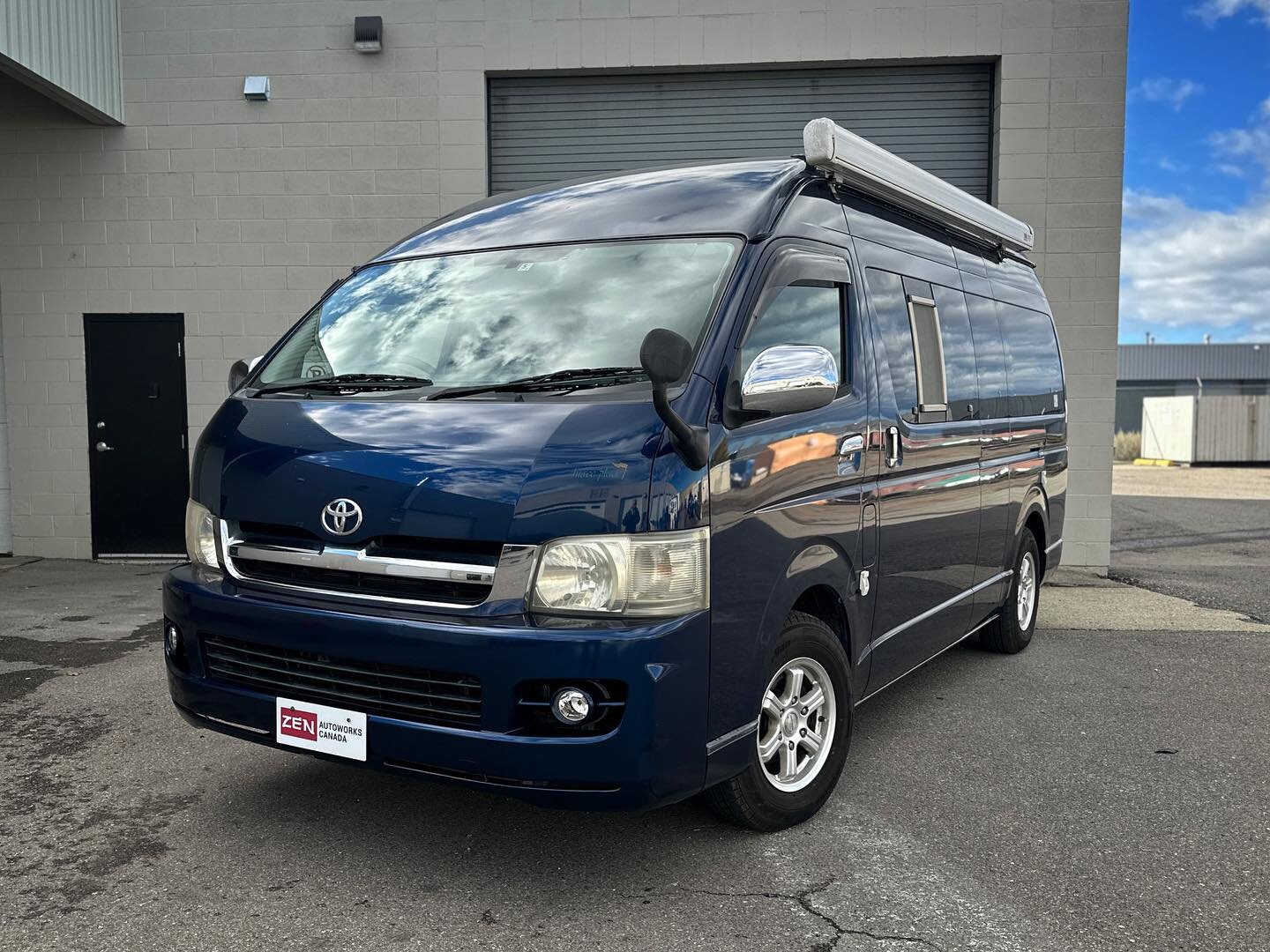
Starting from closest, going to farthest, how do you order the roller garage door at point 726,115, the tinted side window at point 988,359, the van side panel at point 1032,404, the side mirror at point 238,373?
the side mirror at point 238,373 < the tinted side window at point 988,359 < the van side panel at point 1032,404 < the roller garage door at point 726,115

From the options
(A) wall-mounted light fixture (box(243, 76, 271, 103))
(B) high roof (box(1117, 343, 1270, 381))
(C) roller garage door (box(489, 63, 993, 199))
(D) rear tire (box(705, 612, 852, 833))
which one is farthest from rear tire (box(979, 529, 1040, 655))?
(B) high roof (box(1117, 343, 1270, 381))

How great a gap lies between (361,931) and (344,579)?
3.26 ft

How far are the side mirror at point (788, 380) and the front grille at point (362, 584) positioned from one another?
1.01 meters

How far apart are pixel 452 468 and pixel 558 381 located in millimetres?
481

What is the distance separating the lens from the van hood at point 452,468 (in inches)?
114

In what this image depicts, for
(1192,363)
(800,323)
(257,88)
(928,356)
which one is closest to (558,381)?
(800,323)

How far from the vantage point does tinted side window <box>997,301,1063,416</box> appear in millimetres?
5855

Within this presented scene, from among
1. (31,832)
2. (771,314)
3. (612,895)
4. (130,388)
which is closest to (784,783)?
(612,895)

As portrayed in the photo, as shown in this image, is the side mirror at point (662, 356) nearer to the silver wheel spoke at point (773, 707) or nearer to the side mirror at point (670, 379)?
the side mirror at point (670, 379)

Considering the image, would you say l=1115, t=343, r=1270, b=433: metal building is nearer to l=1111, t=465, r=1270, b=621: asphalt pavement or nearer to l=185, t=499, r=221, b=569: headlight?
l=1111, t=465, r=1270, b=621: asphalt pavement

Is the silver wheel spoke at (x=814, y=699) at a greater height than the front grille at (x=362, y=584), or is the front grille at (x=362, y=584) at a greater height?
the front grille at (x=362, y=584)

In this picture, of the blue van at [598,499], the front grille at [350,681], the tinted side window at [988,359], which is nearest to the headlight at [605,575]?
the blue van at [598,499]

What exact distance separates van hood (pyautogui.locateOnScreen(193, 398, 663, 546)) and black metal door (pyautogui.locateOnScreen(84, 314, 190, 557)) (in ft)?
23.7

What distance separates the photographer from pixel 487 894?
317cm
